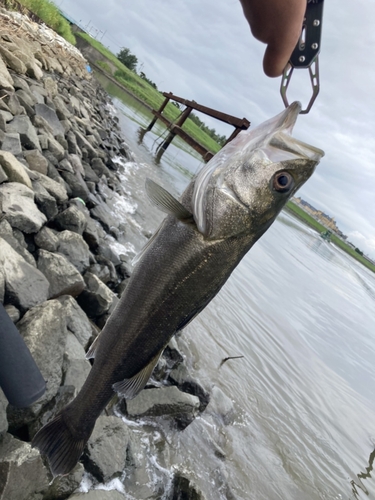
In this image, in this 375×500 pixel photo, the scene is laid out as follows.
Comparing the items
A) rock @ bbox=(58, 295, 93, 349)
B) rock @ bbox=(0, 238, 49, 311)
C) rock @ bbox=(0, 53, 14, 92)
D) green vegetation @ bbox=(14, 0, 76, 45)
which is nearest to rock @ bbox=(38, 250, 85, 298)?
Result: rock @ bbox=(58, 295, 93, 349)

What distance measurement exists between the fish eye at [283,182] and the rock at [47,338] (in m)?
2.56

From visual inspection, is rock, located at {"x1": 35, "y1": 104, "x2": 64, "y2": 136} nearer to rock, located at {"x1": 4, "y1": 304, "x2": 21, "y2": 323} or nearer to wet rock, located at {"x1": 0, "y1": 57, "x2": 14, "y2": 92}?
wet rock, located at {"x1": 0, "y1": 57, "x2": 14, "y2": 92}

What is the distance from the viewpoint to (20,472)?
8.80 ft

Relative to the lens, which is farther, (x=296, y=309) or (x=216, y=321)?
(x=296, y=309)

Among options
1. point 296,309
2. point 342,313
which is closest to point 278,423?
point 296,309

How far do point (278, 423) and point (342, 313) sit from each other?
1301cm

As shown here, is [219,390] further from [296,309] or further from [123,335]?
[296,309]

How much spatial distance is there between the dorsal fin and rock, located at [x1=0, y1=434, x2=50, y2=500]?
2133mm

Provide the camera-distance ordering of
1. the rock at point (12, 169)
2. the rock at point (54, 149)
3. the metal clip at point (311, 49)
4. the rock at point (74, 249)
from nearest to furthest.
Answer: the metal clip at point (311, 49), the rock at point (12, 169), the rock at point (74, 249), the rock at point (54, 149)

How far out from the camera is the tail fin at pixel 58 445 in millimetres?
2516

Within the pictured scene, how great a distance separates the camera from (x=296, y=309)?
14.1 meters

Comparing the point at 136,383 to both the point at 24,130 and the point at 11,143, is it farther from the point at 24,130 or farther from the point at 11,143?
the point at 24,130

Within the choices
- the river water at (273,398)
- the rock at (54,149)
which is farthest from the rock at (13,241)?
the rock at (54,149)

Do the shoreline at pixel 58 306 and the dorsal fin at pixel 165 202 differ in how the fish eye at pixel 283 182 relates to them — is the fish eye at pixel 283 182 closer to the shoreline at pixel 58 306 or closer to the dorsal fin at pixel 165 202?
the dorsal fin at pixel 165 202
